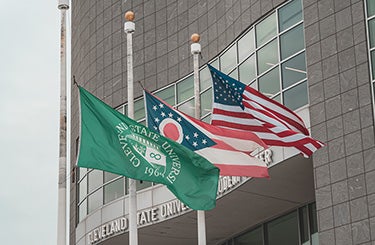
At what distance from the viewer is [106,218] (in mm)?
33656

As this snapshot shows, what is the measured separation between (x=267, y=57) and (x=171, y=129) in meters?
9.08

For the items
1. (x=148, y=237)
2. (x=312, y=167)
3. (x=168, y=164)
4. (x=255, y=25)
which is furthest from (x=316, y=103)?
(x=148, y=237)

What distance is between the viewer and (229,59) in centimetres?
3019

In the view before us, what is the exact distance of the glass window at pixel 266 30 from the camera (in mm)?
27797

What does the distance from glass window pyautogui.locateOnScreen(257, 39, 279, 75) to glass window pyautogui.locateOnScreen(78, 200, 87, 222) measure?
1086cm

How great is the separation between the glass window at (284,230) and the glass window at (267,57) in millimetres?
5252

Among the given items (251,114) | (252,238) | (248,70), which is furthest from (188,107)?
(251,114)

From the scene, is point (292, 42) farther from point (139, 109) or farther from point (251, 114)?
point (139, 109)

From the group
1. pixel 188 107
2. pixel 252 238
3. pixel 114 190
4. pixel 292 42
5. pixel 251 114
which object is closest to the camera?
pixel 251 114

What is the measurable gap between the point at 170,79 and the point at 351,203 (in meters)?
11.4

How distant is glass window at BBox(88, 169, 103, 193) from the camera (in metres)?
34.7

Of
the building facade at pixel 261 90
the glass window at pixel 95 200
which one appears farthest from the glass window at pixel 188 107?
the glass window at pixel 95 200

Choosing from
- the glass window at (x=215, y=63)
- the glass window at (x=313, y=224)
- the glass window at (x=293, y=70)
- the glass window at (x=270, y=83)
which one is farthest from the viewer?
the glass window at (x=215, y=63)

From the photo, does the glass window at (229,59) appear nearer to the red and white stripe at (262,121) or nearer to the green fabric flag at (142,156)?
the red and white stripe at (262,121)
